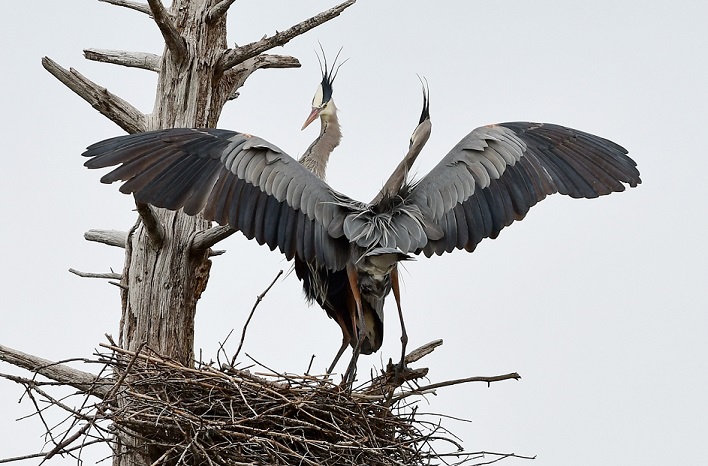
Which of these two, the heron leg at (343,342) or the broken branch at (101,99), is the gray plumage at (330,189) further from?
the heron leg at (343,342)

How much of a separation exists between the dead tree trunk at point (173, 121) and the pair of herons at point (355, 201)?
10.5 inches

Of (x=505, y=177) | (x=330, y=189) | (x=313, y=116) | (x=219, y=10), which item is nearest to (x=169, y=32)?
(x=219, y=10)

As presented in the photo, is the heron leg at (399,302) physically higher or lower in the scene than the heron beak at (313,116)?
lower

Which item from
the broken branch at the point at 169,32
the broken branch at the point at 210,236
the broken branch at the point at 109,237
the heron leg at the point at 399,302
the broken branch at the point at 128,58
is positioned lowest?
the heron leg at the point at 399,302

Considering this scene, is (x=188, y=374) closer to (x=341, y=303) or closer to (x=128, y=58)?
(x=341, y=303)

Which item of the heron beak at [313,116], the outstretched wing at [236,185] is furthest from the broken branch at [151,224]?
the heron beak at [313,116]

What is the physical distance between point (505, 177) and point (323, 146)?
1.55 m

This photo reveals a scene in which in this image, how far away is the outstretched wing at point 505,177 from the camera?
593 cm

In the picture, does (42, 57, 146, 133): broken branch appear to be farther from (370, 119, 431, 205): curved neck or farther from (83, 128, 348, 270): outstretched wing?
(370, 119, 431, 205): curved neck

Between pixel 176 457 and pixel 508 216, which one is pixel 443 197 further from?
pixel 176 457

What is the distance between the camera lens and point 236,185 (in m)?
5.78

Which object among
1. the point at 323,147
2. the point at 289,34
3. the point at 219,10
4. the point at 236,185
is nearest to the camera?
the point at 236,185

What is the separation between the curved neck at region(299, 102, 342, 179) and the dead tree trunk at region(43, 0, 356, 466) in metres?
0.76

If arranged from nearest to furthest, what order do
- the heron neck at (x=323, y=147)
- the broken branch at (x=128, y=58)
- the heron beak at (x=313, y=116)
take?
the broken branch at (x=128, y=58)
the heron neck at (x=323, y=147)
the heron beak at (x=313, y=116)
